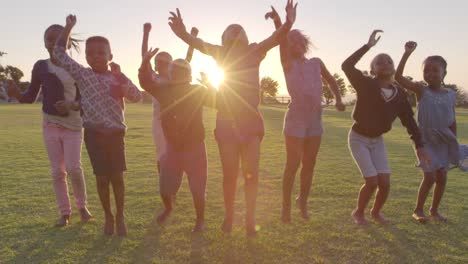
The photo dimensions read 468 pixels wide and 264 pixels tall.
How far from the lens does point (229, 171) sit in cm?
431

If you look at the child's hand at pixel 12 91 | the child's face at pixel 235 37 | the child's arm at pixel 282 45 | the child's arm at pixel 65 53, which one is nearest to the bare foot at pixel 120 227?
the child's arm at pixel 65 53

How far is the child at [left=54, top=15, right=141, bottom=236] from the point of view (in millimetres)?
4035

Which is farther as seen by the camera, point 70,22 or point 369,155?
point 369,155

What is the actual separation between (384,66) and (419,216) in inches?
69.7

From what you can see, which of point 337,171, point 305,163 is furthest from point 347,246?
point 337,171

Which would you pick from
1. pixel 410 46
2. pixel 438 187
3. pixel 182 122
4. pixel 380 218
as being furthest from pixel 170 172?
pixel 438 187

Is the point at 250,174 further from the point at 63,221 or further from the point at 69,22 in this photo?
the point at 69,22

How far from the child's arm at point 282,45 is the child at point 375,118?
0.63 m

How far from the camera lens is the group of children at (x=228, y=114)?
13.5 ft

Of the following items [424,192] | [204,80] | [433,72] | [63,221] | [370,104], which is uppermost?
[433,72]

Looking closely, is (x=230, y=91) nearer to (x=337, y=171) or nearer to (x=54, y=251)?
(x=54, y=251)

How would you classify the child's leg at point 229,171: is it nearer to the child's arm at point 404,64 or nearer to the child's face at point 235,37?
the child's face at point 235,37

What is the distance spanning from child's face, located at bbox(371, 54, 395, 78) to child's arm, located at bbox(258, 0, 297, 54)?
1226 mm

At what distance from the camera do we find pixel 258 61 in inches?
166
